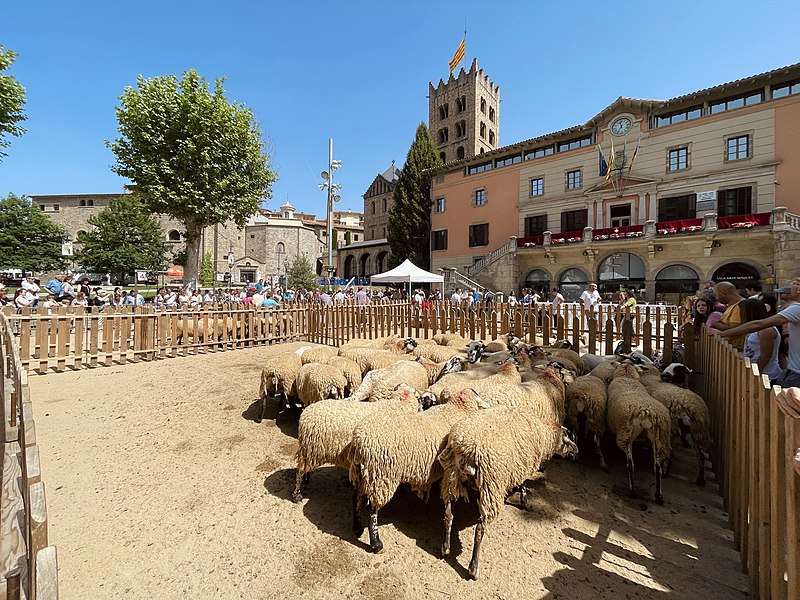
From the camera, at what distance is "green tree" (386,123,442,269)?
3606 cm

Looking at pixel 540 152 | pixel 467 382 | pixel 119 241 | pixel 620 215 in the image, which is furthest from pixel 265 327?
pixel 119 241

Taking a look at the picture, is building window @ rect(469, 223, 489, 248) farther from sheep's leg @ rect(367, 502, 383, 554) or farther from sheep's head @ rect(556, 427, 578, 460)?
sheep's leg @ rect(367, 502, 383, 554)

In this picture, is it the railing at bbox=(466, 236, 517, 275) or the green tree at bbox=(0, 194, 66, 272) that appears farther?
the green tree at bbox=(0, 194, 66, 272)

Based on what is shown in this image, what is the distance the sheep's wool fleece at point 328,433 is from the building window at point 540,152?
28873 millimetres

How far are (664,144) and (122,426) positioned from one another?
29111 mm

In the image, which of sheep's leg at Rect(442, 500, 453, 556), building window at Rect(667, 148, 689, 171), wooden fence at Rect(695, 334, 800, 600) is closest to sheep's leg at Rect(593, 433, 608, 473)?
wooden fence at Rect(695, 334, 800, 600)

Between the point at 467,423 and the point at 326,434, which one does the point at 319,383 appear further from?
the point at 467,423

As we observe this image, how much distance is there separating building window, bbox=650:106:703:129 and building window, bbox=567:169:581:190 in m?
4.81

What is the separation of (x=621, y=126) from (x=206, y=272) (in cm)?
4862

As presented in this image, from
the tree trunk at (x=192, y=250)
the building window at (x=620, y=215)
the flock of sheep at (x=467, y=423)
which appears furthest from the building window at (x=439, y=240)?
the flock of sheep at (x=467, y=423)

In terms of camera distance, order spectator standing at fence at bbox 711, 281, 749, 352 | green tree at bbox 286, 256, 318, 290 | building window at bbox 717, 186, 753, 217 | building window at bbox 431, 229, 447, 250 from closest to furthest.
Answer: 1. spectator standing at fence at bbox 711, 281, 749, 352
2. building window at bbox 717, 186, 753, 217
3. building window at bbox 431, 229, 447, 250
4. green tree at bbox 286, 256, 318, 290

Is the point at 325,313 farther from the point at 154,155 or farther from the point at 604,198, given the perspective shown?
the point at 604,198

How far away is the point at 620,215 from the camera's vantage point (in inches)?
964

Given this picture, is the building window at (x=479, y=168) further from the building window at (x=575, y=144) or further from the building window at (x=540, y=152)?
the building window at (x=575, y=144)
